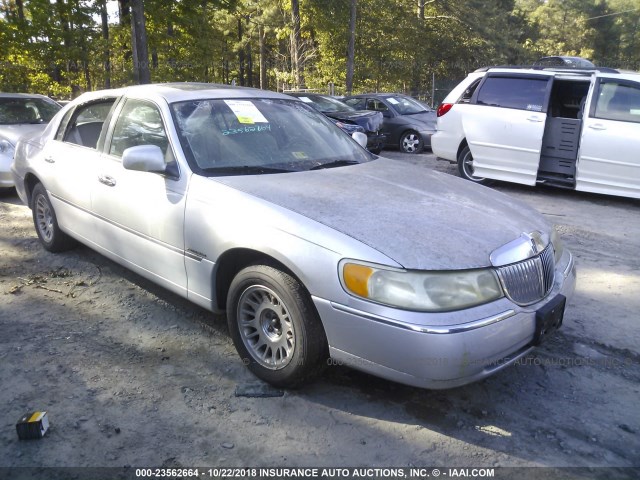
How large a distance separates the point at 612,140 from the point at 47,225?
7.00 meters

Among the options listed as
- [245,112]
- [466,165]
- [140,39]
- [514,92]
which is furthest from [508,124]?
[140,39]

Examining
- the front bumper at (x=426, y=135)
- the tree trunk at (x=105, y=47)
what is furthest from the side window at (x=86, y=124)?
the tree trunk at (x=105, y=47)

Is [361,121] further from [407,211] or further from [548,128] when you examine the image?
[407,211]

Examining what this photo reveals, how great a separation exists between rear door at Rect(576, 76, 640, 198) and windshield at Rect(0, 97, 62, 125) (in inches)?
319

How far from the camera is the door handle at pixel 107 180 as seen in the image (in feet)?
12.9

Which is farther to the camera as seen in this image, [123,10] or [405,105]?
[123,10]

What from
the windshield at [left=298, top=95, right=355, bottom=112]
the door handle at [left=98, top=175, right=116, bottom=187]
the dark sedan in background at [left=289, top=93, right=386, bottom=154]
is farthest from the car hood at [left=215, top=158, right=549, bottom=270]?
the windshield at [left=298, top=95, right=355, bottom=112]

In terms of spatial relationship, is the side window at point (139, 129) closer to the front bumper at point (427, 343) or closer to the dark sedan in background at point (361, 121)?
the front bumper at point (427, 343)

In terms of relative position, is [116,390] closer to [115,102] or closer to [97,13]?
[115,102]

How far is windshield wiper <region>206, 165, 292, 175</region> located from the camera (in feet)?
11.0

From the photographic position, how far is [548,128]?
795 centimetres

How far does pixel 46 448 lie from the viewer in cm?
253

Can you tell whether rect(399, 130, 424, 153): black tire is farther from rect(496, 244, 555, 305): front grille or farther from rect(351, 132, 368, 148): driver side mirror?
rect(496, 244, 555, 305): front grille

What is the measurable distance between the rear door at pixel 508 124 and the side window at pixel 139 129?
230 inches
